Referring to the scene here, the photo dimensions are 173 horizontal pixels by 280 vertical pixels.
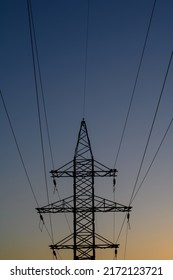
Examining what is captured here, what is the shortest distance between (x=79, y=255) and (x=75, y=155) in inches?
194

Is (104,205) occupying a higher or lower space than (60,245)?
higher

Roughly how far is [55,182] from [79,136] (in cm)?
274

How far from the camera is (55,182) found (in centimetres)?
2609

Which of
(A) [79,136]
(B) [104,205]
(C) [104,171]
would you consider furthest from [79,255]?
(A) [79,136]
